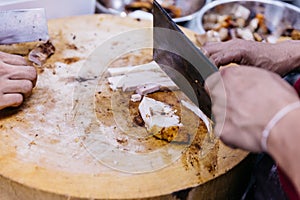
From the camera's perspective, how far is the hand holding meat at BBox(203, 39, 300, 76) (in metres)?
1.13

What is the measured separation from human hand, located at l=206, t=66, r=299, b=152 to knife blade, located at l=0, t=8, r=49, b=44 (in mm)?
706

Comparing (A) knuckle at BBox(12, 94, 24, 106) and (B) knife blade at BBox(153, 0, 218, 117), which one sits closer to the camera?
(B) knife blade at BBox(153, 0, 218, 117)

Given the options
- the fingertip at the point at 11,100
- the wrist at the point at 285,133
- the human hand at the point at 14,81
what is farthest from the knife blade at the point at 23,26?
the wrist at the point at 285,133

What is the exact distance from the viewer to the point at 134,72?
4.07ft

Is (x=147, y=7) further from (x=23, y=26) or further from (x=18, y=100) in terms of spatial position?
(x=18, y=100)

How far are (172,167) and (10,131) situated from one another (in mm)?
419

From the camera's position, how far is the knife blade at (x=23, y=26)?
1251 millimetres

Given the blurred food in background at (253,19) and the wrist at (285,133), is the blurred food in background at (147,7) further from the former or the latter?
the wrist at (285,133)

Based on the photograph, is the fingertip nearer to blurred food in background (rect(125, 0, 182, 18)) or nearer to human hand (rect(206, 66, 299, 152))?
human hand (rect(206, 66, 299, 152))

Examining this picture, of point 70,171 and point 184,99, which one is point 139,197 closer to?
point 70,171

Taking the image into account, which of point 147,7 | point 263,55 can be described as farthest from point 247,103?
point 147,7

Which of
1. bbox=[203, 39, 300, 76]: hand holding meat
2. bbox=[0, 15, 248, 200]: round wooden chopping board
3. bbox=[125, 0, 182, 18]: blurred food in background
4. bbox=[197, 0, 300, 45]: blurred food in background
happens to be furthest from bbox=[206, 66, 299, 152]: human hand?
bbox=[125, 0, 182, 18]: blurred food in background

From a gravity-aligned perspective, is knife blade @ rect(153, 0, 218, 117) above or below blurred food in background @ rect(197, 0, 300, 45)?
above

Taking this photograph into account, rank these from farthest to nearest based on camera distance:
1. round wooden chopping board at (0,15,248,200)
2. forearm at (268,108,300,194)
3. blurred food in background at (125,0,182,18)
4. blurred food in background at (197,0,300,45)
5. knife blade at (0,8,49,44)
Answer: blurred food in background at (125,0,182,18), blurred food in background at (197,0,300,45), knife blade at (0,8,49,44), round wooden chopping board at (0,15,248,200), forearm at (268,108,300,194)
